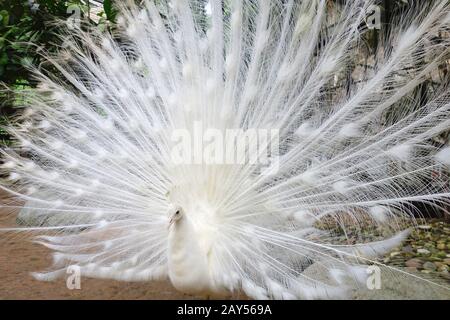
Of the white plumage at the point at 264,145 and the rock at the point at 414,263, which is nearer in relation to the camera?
the white plumage at the point at 264,145

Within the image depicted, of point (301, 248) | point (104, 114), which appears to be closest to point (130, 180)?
point (104, 114)

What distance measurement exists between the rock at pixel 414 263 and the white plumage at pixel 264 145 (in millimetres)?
441

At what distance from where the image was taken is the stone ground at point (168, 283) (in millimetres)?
2090

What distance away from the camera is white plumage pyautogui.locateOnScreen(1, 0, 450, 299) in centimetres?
199

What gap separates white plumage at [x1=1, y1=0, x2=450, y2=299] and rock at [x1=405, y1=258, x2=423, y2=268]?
44cm

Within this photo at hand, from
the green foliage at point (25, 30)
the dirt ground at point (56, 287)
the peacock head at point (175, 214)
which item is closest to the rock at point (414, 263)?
the dirt ground at point (56, 287)

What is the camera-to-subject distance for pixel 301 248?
6.73 ft

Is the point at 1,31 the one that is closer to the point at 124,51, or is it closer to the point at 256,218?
the point at 124,51
